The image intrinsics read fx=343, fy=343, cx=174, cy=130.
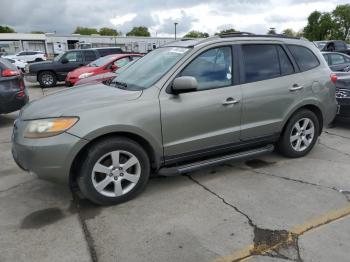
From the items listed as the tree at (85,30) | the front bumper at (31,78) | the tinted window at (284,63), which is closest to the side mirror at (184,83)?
the tinted window at (284,63)

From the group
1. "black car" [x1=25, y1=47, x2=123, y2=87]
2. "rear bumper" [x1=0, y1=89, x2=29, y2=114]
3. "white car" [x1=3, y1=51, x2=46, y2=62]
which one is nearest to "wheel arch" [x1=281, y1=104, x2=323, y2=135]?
"rear bumper" [x1=0, y1=89, x2=29, y2=114]

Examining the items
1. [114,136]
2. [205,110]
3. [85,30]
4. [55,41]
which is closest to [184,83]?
[205,110]

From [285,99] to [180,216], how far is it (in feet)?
7.33

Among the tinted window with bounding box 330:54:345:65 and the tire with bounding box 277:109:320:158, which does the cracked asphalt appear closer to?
the tire with bounding box 277:109:320:158

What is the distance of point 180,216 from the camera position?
3.45 meters

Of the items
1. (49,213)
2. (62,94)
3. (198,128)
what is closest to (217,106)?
(198,128)

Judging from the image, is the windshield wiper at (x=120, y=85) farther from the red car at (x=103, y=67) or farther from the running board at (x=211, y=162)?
the red car at (x=103, y=67)

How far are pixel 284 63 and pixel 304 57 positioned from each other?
431mm

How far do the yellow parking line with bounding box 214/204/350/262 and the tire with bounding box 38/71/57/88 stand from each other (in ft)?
46.7

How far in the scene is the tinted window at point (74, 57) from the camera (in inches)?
613

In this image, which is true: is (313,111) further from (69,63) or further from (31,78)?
(31,78)

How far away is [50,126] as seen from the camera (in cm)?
337

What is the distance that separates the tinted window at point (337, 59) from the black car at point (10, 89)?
982 centimetres

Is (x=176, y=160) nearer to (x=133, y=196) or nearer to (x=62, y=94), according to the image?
(x=133, y=196)
